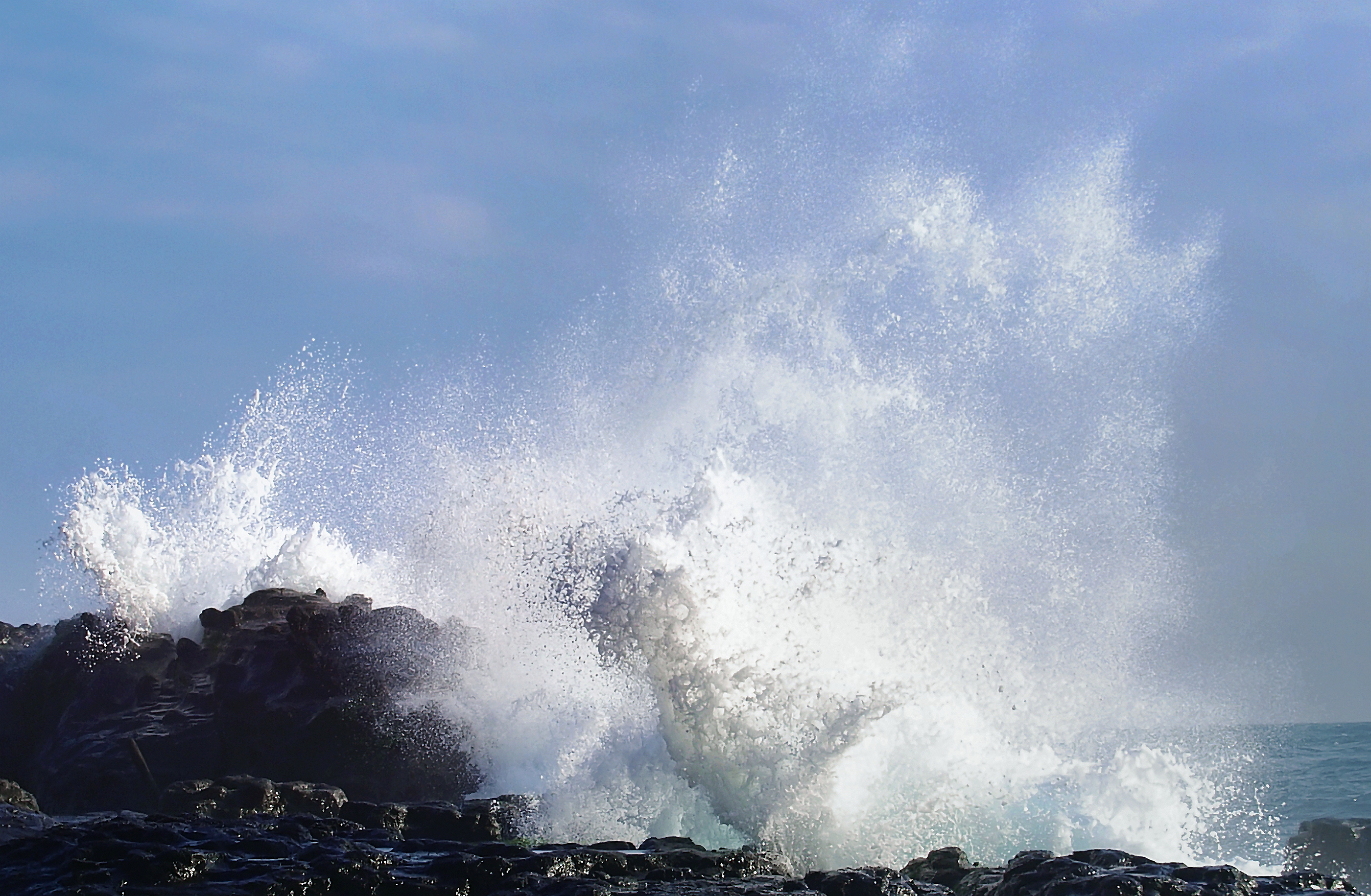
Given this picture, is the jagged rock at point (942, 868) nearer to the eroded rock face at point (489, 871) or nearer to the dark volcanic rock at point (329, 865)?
the eroded rock face at point (489, 871)

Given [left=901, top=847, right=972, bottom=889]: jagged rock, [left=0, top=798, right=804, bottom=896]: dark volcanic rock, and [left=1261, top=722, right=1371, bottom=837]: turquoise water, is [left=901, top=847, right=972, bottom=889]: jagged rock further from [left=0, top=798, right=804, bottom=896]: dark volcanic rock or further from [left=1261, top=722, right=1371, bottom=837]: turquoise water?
[left=1261, top=722, right=1371, bottom=837]: turquoise water

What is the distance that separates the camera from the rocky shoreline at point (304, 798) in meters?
9.52

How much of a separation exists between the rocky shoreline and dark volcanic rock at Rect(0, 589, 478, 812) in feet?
0.14

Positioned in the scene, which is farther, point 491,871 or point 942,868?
point 942,868

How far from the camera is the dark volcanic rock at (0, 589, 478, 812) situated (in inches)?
709

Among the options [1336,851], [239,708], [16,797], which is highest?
[239,708]

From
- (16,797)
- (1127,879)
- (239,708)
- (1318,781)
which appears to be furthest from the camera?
(1318,781)

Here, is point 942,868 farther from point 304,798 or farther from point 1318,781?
point 1318,781

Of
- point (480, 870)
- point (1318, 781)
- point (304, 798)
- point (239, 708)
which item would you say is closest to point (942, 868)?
point (480, 870)

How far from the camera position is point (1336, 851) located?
58.7 ft

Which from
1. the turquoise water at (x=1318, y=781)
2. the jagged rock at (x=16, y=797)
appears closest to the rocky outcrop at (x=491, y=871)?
the jagged rock at (x=16, y=797)

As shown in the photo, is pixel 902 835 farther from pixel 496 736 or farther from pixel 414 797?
pixel 414 797

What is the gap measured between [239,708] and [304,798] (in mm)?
5472

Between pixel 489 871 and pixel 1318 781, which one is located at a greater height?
pixel 1318 781
